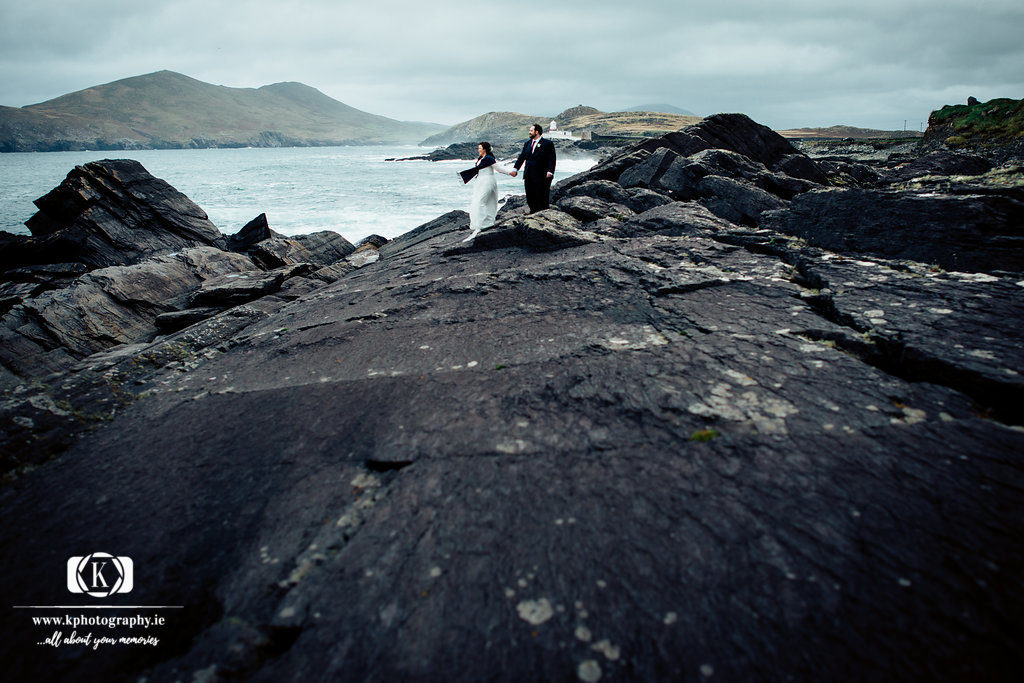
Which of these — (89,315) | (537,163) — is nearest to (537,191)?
(537,163)

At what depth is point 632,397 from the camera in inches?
135

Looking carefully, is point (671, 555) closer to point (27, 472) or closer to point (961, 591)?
point (961, 591)

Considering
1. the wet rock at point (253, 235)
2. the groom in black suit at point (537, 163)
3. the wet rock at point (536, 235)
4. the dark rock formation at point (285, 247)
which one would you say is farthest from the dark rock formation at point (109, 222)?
the groom in black suit at point (537, 163)

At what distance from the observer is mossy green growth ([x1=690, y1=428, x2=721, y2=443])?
112 inches

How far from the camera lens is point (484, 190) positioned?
33.3 feet

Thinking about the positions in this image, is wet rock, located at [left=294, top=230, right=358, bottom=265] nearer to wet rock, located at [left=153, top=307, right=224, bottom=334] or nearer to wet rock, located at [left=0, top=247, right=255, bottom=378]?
wet rock, located at [left=0, top=247, right=255, bottom=378]

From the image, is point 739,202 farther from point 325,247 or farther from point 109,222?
point 109,222

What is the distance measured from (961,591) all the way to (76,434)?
6656mm

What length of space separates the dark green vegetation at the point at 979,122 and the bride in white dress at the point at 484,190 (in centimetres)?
3166

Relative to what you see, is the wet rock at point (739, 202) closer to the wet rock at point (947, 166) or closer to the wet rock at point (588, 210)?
the wet rock at point (588, 210)

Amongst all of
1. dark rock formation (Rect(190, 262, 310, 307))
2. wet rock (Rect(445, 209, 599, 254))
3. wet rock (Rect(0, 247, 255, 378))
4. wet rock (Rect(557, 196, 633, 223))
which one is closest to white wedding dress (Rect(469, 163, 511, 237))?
wet rock (Rect(445, 209, 599, 254))

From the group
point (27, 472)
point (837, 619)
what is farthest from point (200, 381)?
point (837, 619)

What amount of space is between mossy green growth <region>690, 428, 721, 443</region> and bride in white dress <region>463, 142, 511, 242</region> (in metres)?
8.02

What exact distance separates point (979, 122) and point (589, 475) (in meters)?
41.3
